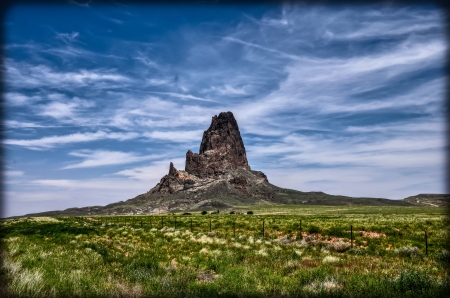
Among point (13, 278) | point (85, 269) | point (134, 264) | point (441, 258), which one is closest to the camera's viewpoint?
point (13, 278)

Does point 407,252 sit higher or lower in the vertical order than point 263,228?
higher

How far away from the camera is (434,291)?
26.6ft

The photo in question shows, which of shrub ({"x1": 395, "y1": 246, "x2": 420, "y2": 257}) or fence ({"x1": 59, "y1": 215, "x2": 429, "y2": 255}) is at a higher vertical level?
shrub ({"x1": 395, "y1": 246, "x2": 420, "y2": 257})

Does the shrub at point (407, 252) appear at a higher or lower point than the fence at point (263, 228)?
higher

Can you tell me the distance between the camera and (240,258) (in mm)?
14742

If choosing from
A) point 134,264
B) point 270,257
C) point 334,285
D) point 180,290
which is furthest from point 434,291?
point 134,264

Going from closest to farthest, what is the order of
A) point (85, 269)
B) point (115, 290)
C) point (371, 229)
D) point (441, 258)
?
point (115, 290), point (85, 269), point (441, 258), point (371, 229)

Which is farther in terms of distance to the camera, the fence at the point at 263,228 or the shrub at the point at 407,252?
the fence at the point at 263,228

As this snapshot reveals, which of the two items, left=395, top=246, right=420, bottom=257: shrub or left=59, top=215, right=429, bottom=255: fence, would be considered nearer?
left=395, top=246, right=420, bottom=257: shrub

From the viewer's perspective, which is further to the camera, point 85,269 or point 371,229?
point 371,229

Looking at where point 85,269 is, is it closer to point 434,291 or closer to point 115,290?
point 115,290

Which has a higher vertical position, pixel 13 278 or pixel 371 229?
pixel 13 278

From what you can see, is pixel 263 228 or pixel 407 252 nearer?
pixel 407 252

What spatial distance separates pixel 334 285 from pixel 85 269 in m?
8.14
